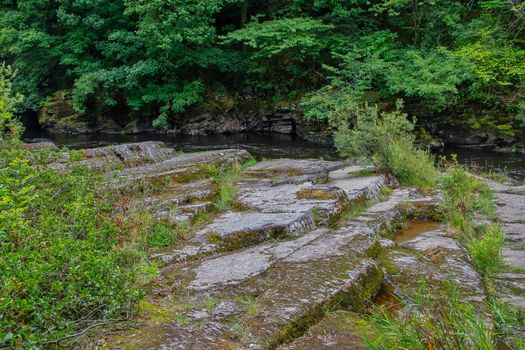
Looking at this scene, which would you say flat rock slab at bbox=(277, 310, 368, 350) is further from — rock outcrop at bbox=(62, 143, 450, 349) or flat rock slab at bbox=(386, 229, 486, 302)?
flat rock slab at bbox=(386, 229, 486, 302)

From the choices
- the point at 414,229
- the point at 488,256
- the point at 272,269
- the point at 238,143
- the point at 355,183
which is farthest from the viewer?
the point at 238,143

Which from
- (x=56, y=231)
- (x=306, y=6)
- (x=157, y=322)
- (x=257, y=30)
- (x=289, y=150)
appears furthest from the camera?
(x=306, y=6)

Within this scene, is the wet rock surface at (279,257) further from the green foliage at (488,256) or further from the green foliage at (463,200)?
the green foliage at (463,200)

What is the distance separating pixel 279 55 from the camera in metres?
17.2

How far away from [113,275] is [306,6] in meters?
17.5

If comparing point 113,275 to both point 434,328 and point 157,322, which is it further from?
point 434,328

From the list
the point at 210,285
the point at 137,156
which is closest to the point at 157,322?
the point at 210,285

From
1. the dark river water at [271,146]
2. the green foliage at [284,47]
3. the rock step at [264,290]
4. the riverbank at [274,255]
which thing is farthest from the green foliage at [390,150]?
the green foliage at [284,47]

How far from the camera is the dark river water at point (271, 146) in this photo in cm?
1134

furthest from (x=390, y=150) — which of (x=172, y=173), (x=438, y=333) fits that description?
(x=438, y=333)

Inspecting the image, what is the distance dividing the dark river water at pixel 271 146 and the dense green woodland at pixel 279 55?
1.19 metres

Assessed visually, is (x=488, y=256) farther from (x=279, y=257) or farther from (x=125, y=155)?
(x=125, y=155)

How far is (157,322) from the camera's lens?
103 inches

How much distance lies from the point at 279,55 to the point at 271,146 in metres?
5.22
